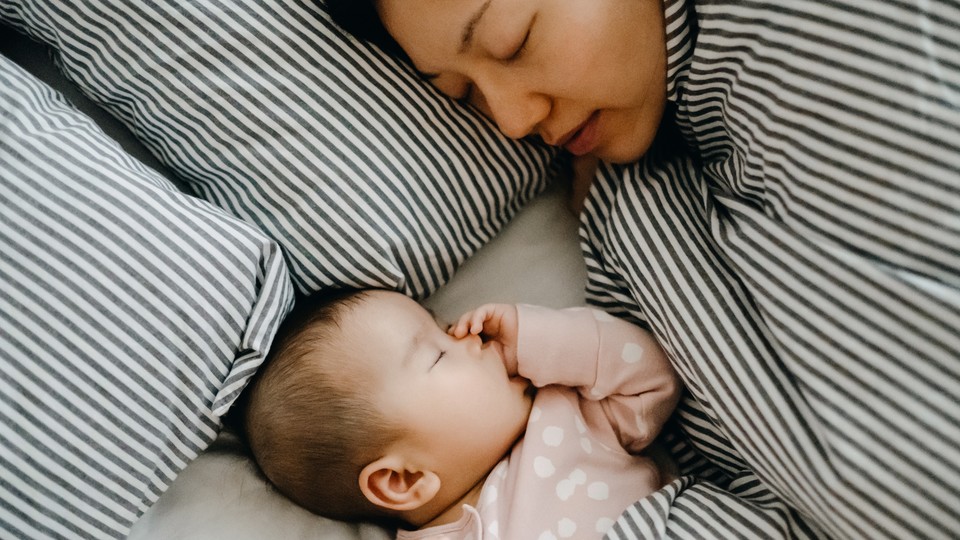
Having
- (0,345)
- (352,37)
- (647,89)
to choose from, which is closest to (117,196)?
(0,345)

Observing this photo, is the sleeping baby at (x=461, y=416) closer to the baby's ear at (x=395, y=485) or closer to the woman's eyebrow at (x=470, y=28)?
the baby's ear at (x=395, y=485)

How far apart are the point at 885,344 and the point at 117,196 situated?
2.86 ft

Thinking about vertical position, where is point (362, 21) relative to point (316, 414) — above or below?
above

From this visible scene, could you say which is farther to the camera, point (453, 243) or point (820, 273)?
point (453, 243)

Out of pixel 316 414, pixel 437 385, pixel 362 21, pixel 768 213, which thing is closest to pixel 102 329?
pixel 316 414

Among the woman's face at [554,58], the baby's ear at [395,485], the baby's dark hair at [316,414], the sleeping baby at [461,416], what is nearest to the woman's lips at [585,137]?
the woman's face at [554,58]

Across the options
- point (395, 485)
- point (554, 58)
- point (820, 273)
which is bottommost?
point (395, 485)

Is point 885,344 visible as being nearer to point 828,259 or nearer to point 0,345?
point 828,259

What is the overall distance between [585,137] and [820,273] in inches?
14.9

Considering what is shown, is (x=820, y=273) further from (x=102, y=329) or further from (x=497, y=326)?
(x=102, y=329)

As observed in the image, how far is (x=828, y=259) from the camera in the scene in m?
0.71

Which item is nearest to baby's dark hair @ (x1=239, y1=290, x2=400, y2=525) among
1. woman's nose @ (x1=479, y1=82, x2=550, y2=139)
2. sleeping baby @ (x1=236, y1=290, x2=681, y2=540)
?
sleeping baby @ (x1=236, y1=290, x2=681, y2=540)

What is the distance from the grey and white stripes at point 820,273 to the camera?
2.10 ft

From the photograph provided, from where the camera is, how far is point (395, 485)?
3.17 ft
